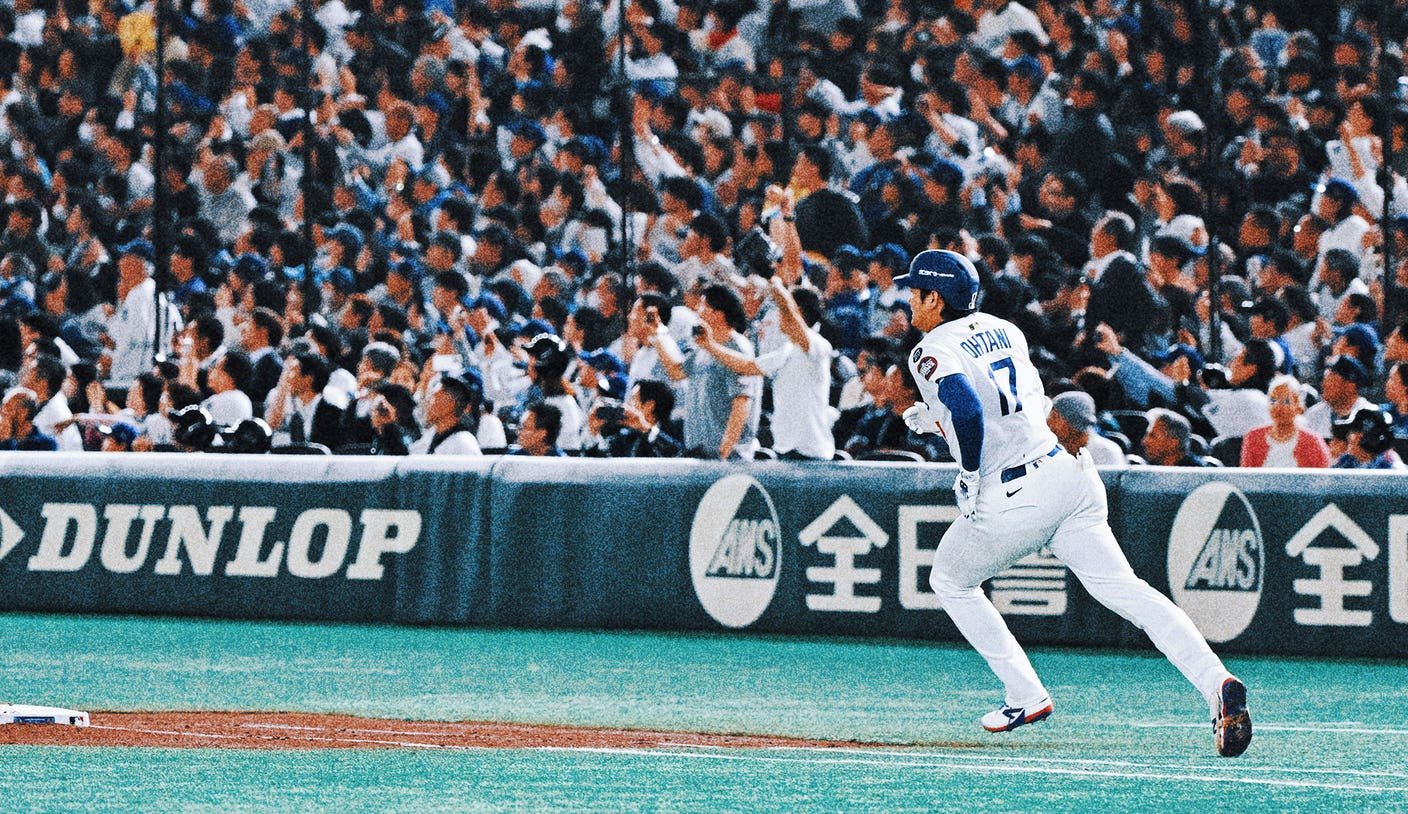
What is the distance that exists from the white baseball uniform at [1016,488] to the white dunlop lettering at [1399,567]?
3.96 m

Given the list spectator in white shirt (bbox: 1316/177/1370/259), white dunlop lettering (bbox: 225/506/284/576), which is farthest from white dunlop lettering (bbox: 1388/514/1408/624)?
white dunlop lettering (bbox: 225/506/284/576)

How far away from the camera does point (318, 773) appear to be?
837cm

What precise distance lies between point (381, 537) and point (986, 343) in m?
6.14

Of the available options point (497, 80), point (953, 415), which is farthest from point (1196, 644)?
point (497, 80)

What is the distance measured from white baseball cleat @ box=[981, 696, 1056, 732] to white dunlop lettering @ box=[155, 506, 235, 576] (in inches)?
260

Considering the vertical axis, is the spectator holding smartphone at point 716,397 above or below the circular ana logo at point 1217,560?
above

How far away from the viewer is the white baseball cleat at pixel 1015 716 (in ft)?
29.3

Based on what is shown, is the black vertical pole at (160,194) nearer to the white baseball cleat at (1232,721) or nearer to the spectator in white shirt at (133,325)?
the spectator in white shirt at (133,325)

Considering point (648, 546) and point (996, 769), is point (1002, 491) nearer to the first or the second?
point (996, 769)

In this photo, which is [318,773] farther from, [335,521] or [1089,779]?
[335,521]

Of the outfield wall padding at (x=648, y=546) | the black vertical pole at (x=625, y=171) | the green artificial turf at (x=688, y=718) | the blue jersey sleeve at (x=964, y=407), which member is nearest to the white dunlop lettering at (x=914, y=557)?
the outfield wall padding at (x=648, y=546)

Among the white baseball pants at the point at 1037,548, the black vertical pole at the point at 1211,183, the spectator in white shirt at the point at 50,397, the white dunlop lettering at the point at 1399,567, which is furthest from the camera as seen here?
the spectator in white shirt at the point at 50,397

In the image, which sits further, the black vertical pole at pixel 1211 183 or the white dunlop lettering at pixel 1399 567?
the black vertical pole at pixel 1211 183

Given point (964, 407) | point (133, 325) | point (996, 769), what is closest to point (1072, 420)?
point (964, 407)
